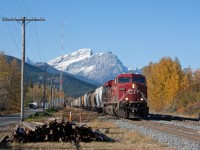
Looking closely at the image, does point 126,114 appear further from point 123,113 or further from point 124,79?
point 124,79

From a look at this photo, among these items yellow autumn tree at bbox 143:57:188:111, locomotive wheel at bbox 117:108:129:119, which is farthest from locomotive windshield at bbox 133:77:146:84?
yellow autumn tree at bbox 143:57:188:111

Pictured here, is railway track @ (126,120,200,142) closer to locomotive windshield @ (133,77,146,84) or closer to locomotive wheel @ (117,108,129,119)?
locomotive wheel @ (117,108,129,119)

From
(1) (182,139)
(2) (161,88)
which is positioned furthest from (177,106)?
(1) (182,139)

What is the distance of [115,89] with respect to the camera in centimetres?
4272

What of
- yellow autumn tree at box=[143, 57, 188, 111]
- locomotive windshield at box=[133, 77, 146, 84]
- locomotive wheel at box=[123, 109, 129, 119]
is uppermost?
yellow autumn tree at box=[143, 57, 188, 111]

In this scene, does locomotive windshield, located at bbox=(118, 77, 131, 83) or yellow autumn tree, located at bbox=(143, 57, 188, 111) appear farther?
yellow autumn tree, located at bbox=(143, 57, 188, 111)

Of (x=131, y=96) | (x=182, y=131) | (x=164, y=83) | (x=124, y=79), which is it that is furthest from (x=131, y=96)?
(x=164, y=83)

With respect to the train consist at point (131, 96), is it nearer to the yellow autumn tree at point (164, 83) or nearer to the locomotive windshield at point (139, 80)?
the locomotive windshield at point (139, 80)

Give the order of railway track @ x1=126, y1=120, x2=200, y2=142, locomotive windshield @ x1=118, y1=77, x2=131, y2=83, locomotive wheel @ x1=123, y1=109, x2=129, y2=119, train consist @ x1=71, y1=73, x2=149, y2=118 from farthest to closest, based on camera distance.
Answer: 1. locomotive windshield @ x1=118, y1=77, x2=131, y2=83
2. locomotive wheel @ x1=123, y1=109, x2=129, y2=119
3. train consist @ x1=71, y1=73, x2=149, y2=118
4. railway track @ x1=126, y1=120, x2=200, y2=142

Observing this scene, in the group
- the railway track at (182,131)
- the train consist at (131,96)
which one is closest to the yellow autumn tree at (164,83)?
the train consist at (131,96)

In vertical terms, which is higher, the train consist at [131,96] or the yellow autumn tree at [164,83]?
the yellow autumn tree at [164,83]

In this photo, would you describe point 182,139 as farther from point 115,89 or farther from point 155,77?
point 155,77

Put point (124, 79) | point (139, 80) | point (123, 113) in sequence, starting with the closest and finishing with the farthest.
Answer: point (123, 113) → point (124, 79) → point (139, 80)

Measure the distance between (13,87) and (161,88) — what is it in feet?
109
